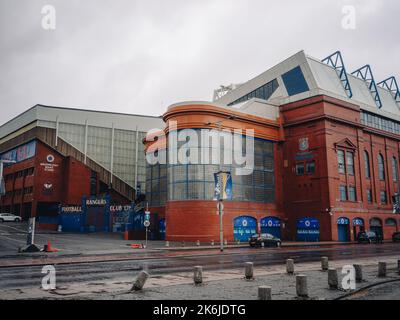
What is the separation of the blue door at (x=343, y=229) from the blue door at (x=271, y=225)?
7.45 m

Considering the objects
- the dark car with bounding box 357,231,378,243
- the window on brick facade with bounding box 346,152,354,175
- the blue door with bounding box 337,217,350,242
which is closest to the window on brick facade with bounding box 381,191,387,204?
the window on brick facade with bounding box 346,152,354,175

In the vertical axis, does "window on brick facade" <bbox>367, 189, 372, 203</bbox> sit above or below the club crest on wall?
below

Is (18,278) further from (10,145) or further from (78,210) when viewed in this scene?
(10,145)

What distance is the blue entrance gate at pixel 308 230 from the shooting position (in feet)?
158

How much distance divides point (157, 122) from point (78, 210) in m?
29.4

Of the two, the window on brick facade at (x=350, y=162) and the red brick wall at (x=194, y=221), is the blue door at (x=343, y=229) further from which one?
the red brick wall at (x=194, y=221)

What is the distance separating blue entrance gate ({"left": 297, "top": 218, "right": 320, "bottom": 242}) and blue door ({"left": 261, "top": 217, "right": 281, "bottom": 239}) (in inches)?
106

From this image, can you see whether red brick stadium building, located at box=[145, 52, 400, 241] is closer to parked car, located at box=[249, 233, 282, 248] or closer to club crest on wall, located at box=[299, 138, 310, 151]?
club crest on wall, located at box=[299, 138, 310, 151]

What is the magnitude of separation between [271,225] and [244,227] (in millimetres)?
5046

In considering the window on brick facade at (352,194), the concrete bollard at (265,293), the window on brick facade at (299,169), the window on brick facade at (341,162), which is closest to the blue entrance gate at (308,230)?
the window on brick facade at (299,169)

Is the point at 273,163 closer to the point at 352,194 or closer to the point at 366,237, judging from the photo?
the point at 352,194

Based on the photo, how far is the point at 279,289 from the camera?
12.0 meters

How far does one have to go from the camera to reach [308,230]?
48.8 metres

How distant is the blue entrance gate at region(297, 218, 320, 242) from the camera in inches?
1891
